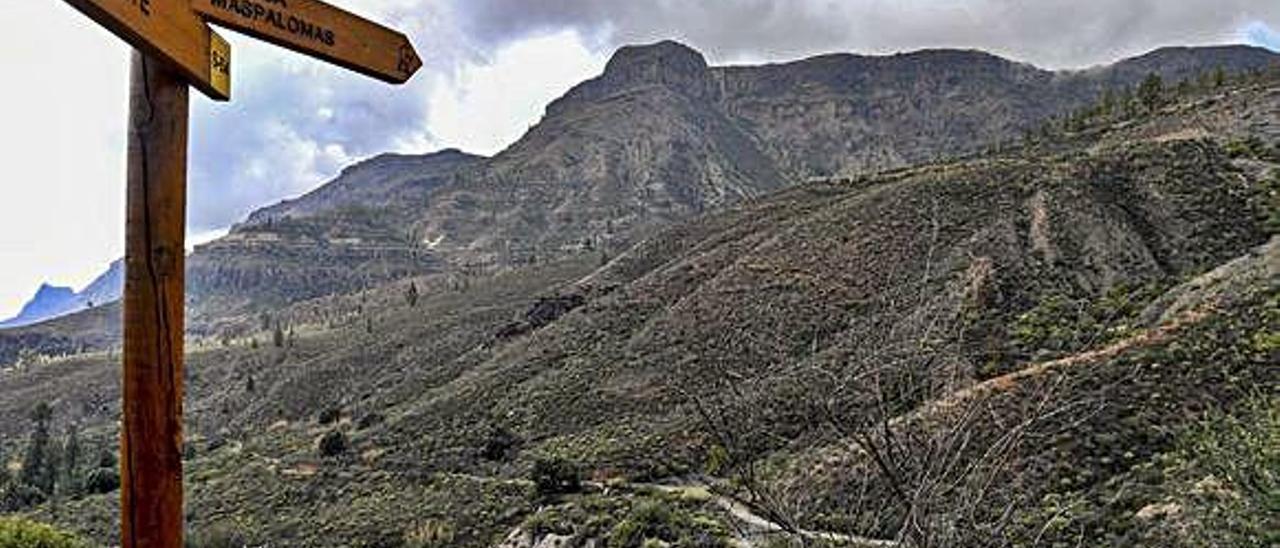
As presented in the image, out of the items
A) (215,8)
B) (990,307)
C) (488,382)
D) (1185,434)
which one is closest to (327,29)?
(215,8)

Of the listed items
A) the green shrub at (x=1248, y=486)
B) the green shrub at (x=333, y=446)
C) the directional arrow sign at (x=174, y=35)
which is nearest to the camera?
the directional arrow sign at (x=174, y=35)

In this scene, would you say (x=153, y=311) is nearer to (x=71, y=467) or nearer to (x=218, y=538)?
(x=218, y=538)

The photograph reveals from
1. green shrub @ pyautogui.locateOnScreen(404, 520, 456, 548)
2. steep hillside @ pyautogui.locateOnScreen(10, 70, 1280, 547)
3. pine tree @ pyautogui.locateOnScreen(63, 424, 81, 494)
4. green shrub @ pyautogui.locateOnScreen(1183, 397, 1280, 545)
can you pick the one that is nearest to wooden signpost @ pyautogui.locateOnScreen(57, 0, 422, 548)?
steep hillside @ pyautogui.locateOnScreen(10, 70, 1280, 547)

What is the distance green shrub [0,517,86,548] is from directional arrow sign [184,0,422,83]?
1616 centimetres

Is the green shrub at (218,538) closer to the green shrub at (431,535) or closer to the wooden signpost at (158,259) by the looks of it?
the green shrub at (431,535)

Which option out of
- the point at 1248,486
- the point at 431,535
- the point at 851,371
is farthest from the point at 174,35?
the point at 431,535

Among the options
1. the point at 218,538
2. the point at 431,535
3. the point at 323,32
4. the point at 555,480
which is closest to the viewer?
the point at 323,32

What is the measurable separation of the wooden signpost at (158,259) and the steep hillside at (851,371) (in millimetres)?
2227

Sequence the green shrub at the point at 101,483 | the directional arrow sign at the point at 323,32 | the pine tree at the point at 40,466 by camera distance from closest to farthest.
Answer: the directional arrow sign at the point at 323,32 → the green shrub at the point at 101,483 → the pine tree at the point at 40,466

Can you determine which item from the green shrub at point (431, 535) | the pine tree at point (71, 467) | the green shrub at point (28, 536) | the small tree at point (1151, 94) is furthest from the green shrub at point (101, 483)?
the small tree at point (1151, 94)

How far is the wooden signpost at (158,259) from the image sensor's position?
124 inches

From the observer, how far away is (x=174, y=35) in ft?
10.4

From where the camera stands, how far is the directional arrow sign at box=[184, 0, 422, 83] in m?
3.47

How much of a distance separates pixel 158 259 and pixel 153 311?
0.17 m
